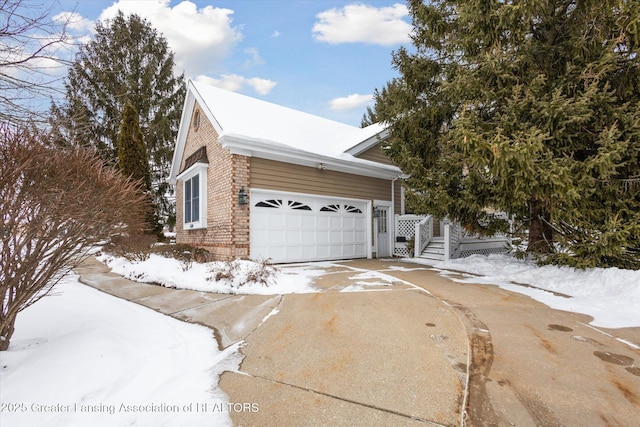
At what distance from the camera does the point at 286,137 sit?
1040 cm

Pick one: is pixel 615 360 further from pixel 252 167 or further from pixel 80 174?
pixel 252 167

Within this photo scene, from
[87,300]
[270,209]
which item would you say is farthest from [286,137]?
[87,300]

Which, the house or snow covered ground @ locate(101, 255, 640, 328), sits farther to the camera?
the house

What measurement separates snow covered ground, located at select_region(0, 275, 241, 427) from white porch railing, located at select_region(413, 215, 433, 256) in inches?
337

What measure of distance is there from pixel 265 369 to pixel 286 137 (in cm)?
848

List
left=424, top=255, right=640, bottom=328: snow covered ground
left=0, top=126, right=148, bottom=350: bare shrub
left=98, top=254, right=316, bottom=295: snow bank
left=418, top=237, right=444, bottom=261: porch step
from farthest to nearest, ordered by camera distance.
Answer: left=418, top=237, right=444, bottom=261: porch step → left=98, top=254, right=316, bottom=295: snow bank → left=424, top=255, right=640, bottom=328: snow covered ground → left=0, top=126, right=148, bottom=350: bare shrub

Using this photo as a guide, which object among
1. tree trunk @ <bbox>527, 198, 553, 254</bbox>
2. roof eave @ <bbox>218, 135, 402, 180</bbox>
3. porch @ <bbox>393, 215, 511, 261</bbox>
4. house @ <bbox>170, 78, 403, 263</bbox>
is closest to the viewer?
tree trunk @ <bbox>527, 198, 553, 254</bbox>

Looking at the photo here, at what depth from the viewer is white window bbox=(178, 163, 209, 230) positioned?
10092mm

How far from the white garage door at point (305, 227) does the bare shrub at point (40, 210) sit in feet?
18.2

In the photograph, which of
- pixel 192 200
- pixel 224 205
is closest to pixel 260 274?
pixel 224 205

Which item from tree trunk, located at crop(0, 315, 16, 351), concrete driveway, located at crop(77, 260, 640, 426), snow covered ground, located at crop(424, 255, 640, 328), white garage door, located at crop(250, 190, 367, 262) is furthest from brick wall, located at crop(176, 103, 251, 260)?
snow covered ground, located at crop(424, 255, 640, 328)

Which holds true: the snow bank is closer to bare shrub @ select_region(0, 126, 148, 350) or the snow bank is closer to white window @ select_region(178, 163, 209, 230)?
white window @ select_region(178, 163, 209, 230)

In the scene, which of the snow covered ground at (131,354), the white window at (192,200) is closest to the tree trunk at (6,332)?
the snow covered ground at (131,354)

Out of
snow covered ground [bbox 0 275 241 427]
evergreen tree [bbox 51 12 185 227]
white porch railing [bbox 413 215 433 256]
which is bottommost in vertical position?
snow covered ground [bbox 0 275 241 427]
